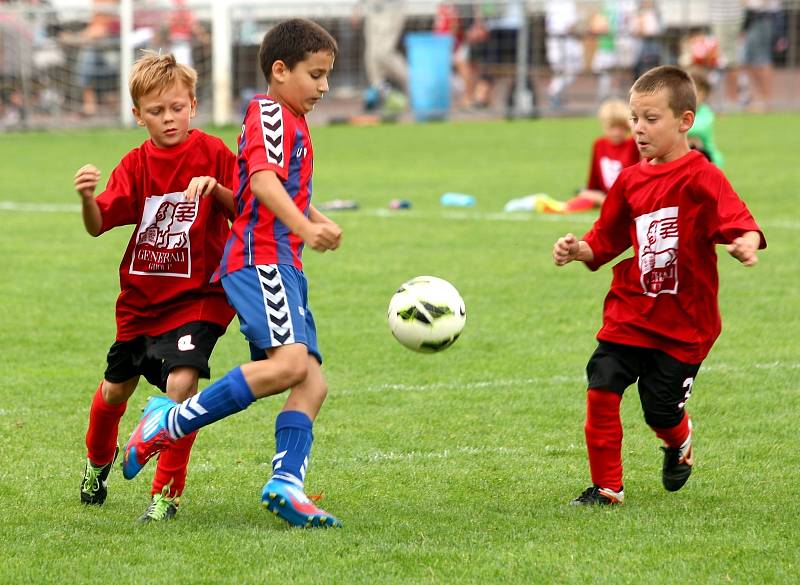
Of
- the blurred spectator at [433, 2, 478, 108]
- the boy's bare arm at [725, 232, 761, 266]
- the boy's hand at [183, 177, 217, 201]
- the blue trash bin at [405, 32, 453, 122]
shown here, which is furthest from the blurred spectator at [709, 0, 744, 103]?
the boy's hand at [183, 177, 217, 201]

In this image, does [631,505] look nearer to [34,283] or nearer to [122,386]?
[122,386]

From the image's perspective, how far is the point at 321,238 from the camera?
14.1 feet

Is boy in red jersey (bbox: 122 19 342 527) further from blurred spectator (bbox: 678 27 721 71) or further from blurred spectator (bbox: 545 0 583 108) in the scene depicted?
blurred spectator (bbox: 545 0 583 108)

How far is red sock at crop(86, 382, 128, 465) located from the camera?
5.09 meters

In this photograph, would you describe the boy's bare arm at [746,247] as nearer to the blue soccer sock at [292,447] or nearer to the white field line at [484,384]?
the blue soccer sock at [292,447]

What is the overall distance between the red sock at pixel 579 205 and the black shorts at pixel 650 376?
861cm

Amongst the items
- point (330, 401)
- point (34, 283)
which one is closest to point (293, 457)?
point (330, 401)

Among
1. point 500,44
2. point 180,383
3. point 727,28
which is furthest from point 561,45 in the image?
point 180,383

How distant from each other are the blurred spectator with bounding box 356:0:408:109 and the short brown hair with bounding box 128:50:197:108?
20.4 meters

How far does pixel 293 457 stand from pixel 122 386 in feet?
2.62

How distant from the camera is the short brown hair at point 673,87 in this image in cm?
497

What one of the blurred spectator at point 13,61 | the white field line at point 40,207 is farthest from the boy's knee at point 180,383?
the blurred spectator at point 13,61

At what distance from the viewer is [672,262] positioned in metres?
4.93

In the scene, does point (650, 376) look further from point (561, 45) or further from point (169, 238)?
point (561, 45)
